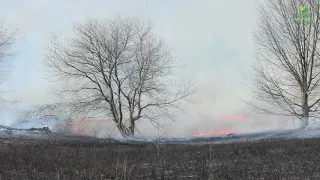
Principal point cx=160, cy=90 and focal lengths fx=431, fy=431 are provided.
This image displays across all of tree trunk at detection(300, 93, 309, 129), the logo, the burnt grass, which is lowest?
the burnt grass

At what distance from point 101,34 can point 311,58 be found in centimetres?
1590

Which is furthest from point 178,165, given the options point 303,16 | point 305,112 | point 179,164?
point 303,16

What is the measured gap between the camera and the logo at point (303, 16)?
91.7 feet

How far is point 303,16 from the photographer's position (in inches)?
1110

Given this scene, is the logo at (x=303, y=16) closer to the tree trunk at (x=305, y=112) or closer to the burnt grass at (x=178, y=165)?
the tree trunk at (x=305, y=112)

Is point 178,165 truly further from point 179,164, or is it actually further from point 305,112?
point 305,112

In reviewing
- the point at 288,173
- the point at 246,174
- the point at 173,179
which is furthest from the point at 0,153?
the point at 288,173

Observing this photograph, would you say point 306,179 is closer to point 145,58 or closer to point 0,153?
point 0,153

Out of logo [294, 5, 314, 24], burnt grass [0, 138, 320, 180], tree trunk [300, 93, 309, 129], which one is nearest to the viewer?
burnt grass [0, 138, 320, 180]

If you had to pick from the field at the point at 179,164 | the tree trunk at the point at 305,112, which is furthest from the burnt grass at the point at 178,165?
the tree trunk at the point at 305,112

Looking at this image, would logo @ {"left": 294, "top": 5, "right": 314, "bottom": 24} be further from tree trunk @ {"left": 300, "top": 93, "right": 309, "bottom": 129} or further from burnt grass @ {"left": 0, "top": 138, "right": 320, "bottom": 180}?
burnt grass @ {"left": 0, "top": 138, "right": 320, "bottom": 180}

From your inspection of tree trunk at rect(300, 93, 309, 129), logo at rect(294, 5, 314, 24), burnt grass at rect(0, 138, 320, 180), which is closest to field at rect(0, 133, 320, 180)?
burnt grass at rect(0, 138, 320, 180)

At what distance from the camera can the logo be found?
27953mm

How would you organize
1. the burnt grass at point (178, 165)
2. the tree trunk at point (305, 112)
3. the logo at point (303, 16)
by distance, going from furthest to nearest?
the tree trunk at point (305, 112) < the logo at point (303, 16) < the burnt grass at point (178, 165)
